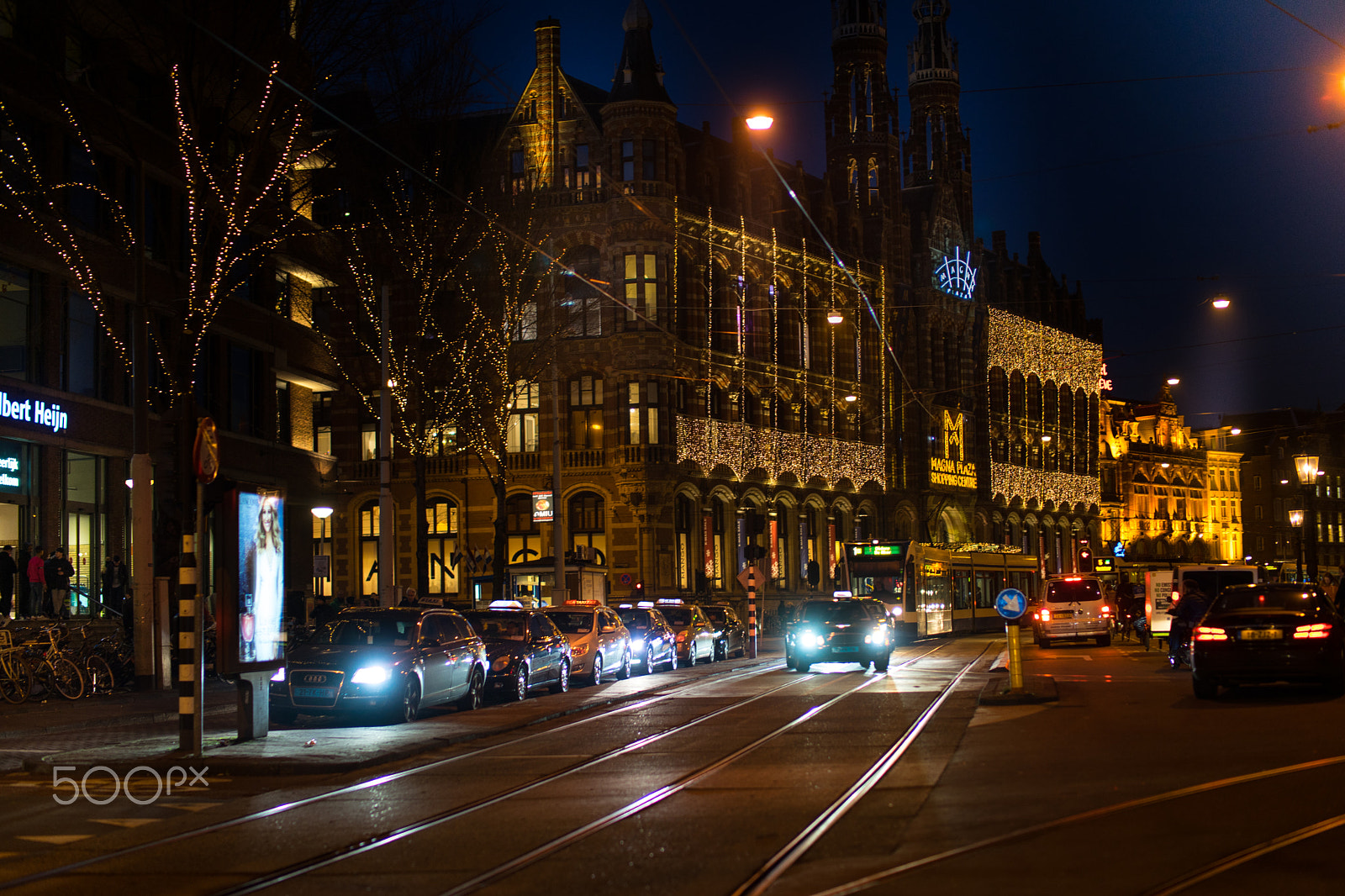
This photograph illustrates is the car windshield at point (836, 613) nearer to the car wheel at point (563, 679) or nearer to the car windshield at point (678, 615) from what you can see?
the car windshield at point (678, 615)

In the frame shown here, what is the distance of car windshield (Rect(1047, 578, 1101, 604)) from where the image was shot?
42.9m

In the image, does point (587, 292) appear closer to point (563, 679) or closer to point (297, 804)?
point (563, 679)

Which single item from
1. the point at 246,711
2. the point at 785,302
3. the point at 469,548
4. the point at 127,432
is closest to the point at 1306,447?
the point at 785,302

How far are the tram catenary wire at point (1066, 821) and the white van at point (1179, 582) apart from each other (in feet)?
74.2

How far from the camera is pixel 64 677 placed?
2402 centimetres

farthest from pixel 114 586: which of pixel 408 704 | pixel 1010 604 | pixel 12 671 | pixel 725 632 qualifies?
pixel 1010 604

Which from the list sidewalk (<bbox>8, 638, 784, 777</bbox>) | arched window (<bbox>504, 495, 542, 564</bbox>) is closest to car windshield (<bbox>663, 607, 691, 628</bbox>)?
sidewalk (<bbox>8, 638, 784, 777</bbox>)

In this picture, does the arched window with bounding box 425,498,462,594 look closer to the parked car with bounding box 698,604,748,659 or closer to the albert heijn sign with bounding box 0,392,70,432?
the parked car with bounding box 698,604,748,659

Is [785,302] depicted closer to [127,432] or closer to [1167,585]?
[1167,585]

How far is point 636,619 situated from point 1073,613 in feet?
47.9

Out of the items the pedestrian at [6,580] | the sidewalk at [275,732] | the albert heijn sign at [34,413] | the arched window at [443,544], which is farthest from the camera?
the arched window at [443,544]

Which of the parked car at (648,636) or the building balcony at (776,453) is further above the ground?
the building balcony at (776,453)

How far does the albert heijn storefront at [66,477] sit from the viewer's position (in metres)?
29.3

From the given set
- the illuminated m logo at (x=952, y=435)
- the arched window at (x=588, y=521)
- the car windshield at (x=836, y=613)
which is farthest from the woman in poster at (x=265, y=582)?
the illuminated m logo at (x=952, y=435)
